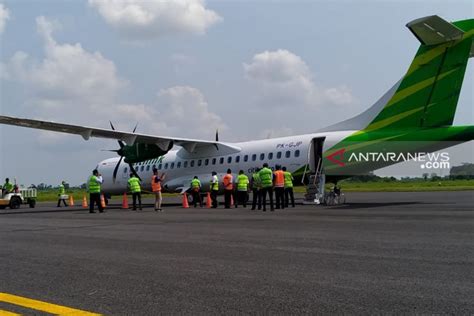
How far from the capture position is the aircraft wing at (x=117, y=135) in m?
21.9

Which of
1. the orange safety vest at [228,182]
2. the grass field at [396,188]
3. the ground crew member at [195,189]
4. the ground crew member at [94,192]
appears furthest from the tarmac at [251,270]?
the grass field at [396,188]

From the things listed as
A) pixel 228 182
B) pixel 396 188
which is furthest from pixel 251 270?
pixel 396 188

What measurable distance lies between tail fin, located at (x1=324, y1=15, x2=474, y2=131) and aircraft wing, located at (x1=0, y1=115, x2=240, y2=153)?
9.47 m

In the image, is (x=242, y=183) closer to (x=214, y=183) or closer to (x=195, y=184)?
(x=214, y=183)

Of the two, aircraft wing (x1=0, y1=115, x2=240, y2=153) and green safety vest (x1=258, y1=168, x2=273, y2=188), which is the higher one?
aircraft wing (x1=0, y1=115, x2=240, y2=153)

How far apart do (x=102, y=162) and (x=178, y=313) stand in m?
28.4

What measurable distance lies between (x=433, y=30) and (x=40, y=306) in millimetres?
14903

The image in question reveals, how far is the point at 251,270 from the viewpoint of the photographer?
6168 mm

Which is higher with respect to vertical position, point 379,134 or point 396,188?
point 379,134

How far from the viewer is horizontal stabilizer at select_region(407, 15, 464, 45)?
1488 cm

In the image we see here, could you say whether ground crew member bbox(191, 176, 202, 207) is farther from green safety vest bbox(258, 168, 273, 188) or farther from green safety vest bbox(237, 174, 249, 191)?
green safety vest bbox(258, 168, 273, 188)

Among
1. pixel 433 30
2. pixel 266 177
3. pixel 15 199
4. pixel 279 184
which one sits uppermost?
pixel 433 30

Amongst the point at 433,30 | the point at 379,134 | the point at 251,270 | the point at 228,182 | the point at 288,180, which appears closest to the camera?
the point at 251,270

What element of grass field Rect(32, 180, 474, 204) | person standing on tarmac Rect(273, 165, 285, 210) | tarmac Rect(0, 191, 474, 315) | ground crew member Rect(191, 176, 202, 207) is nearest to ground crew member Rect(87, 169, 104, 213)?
ground crew member Rect(191, 176, 202, 207)
